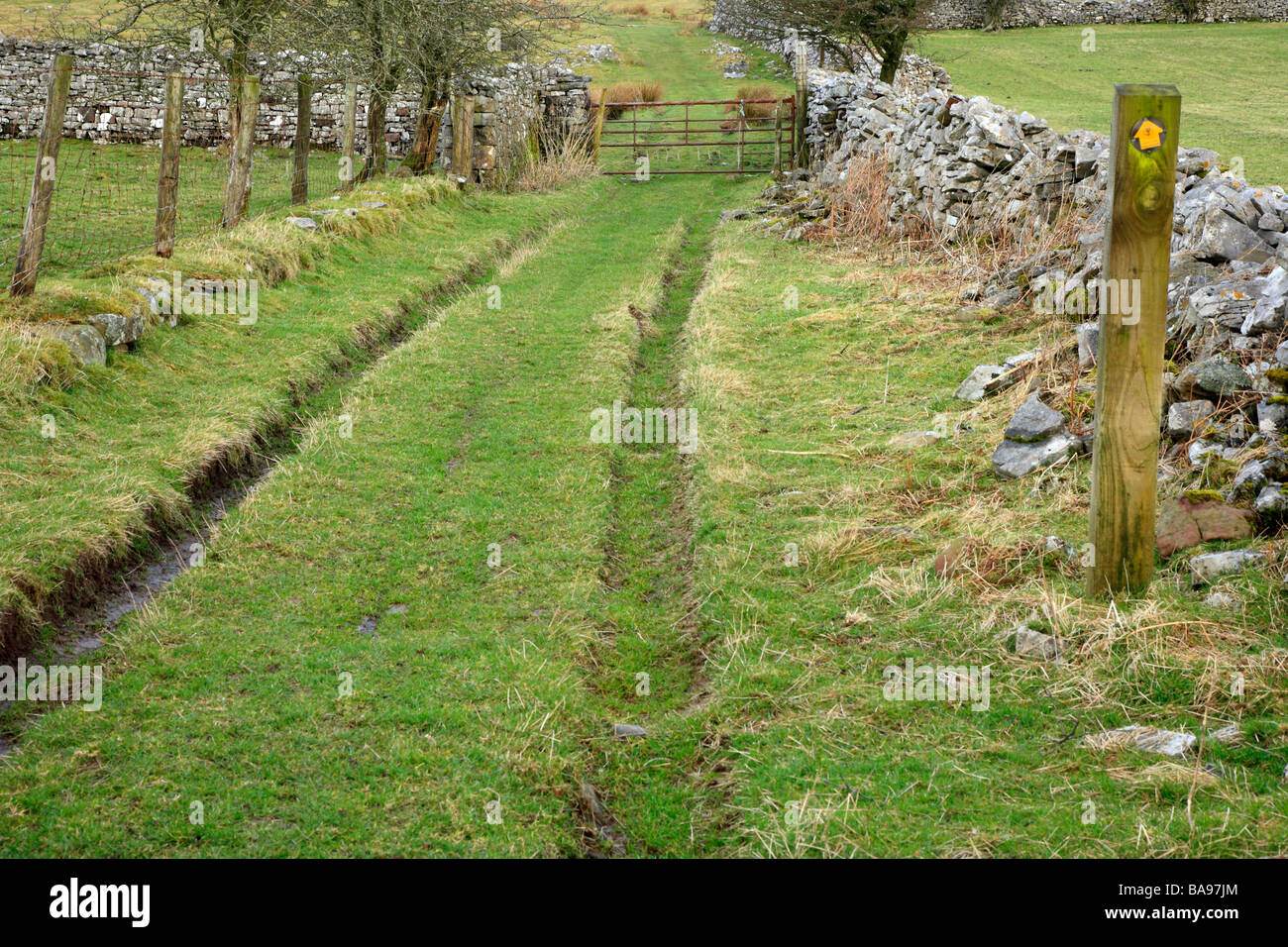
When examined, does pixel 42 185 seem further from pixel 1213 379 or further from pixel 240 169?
pixel 1213 379

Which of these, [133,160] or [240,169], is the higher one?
[133,160]

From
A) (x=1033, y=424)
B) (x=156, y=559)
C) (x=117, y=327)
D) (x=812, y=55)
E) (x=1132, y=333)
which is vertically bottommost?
(x=156, y=559)

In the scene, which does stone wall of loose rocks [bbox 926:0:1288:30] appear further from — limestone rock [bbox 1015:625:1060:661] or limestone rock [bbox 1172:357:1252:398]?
limestone rock [bbox 1015:625:1060:661]

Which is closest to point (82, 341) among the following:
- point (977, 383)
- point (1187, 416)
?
point (977, 383)

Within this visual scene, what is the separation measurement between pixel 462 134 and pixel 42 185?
11087 millimetres

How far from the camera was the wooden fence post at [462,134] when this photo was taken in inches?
771

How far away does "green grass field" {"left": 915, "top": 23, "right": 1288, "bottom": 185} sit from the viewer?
799 inches

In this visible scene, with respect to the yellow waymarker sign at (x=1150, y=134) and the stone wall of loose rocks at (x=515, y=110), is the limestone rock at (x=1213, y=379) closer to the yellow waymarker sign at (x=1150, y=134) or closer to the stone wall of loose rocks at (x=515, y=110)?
the yellow waymarker sign at (x=1150, y=134)

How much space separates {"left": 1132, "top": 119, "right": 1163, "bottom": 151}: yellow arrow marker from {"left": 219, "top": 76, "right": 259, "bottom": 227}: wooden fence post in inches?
430

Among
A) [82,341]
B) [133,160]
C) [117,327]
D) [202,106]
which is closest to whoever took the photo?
[82,341]

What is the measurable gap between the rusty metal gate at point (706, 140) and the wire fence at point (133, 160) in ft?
23.5

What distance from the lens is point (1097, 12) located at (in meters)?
47.5

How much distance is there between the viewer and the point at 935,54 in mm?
39844

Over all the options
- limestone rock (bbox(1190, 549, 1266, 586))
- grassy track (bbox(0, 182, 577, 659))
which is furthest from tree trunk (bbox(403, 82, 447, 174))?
limestone rock (bbox(1190, 549, 1266, 586))
